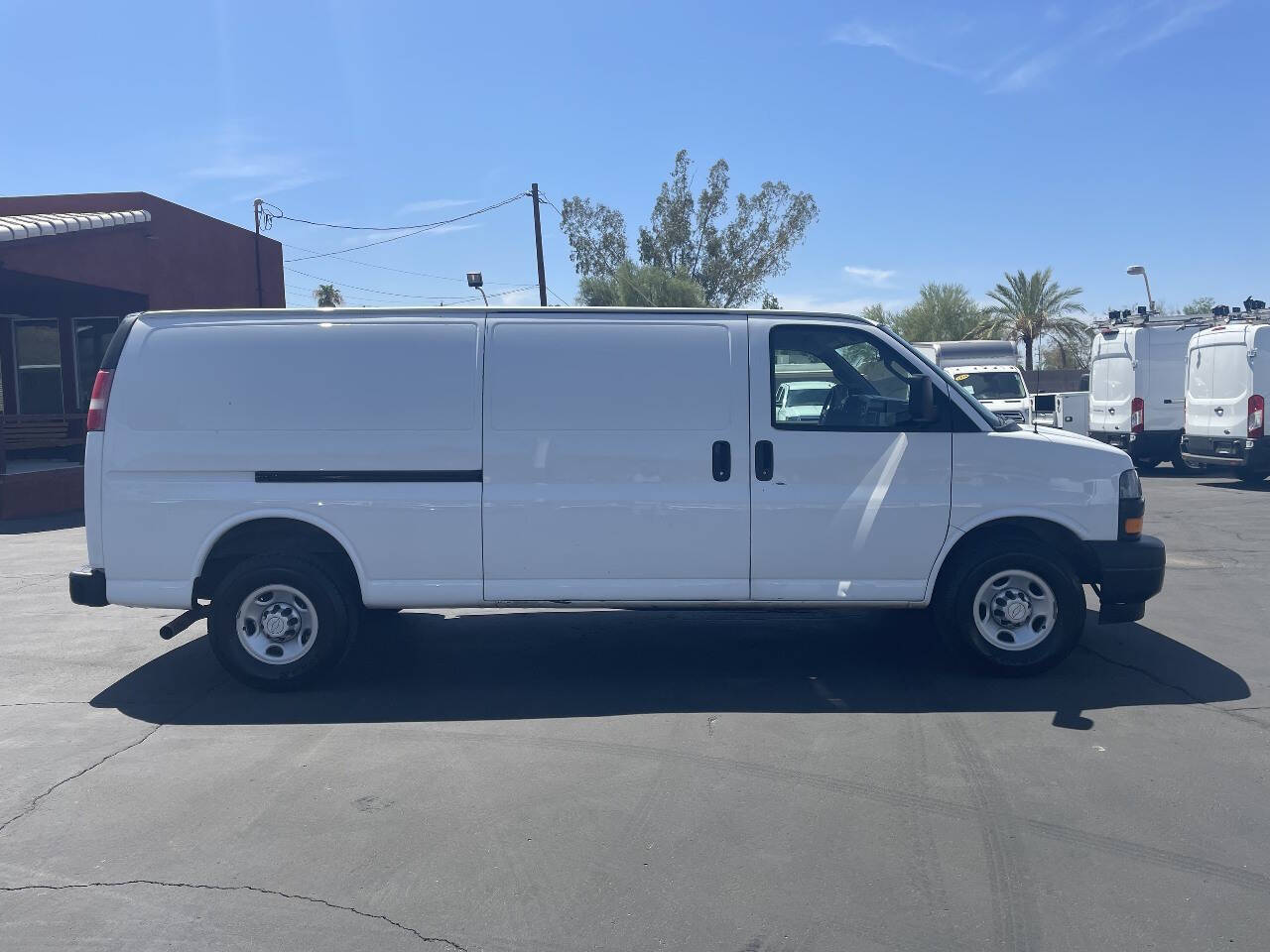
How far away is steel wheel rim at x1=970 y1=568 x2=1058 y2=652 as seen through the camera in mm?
6570

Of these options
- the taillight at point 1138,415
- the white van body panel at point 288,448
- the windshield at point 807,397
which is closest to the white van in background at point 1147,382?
the taillight at point 1138,415

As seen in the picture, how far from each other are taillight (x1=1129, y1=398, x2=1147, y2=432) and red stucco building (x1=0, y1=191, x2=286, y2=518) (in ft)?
60.4

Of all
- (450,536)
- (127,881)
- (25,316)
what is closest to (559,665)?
(450,536)

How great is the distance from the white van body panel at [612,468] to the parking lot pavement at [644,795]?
28.1 inches

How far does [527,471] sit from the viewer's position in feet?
21.2

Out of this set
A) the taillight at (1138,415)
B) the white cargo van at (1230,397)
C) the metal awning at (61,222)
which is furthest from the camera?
the taillight at (1138,415)

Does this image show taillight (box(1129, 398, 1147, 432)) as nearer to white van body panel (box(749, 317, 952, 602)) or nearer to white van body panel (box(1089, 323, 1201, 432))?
white van body panel (box(1089, 323, 1201, 432))

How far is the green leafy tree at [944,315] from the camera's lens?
43.0 m

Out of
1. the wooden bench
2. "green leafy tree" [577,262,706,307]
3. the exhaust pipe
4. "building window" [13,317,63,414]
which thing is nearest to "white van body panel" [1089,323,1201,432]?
the exhaust pipe

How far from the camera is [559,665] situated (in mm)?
7133

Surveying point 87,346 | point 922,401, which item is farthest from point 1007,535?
point 87,346

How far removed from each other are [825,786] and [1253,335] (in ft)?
49.8

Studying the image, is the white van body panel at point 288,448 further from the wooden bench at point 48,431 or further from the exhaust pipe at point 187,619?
the wooden bench at point 48,431

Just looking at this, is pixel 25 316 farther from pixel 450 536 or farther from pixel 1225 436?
pixel 1225 436
